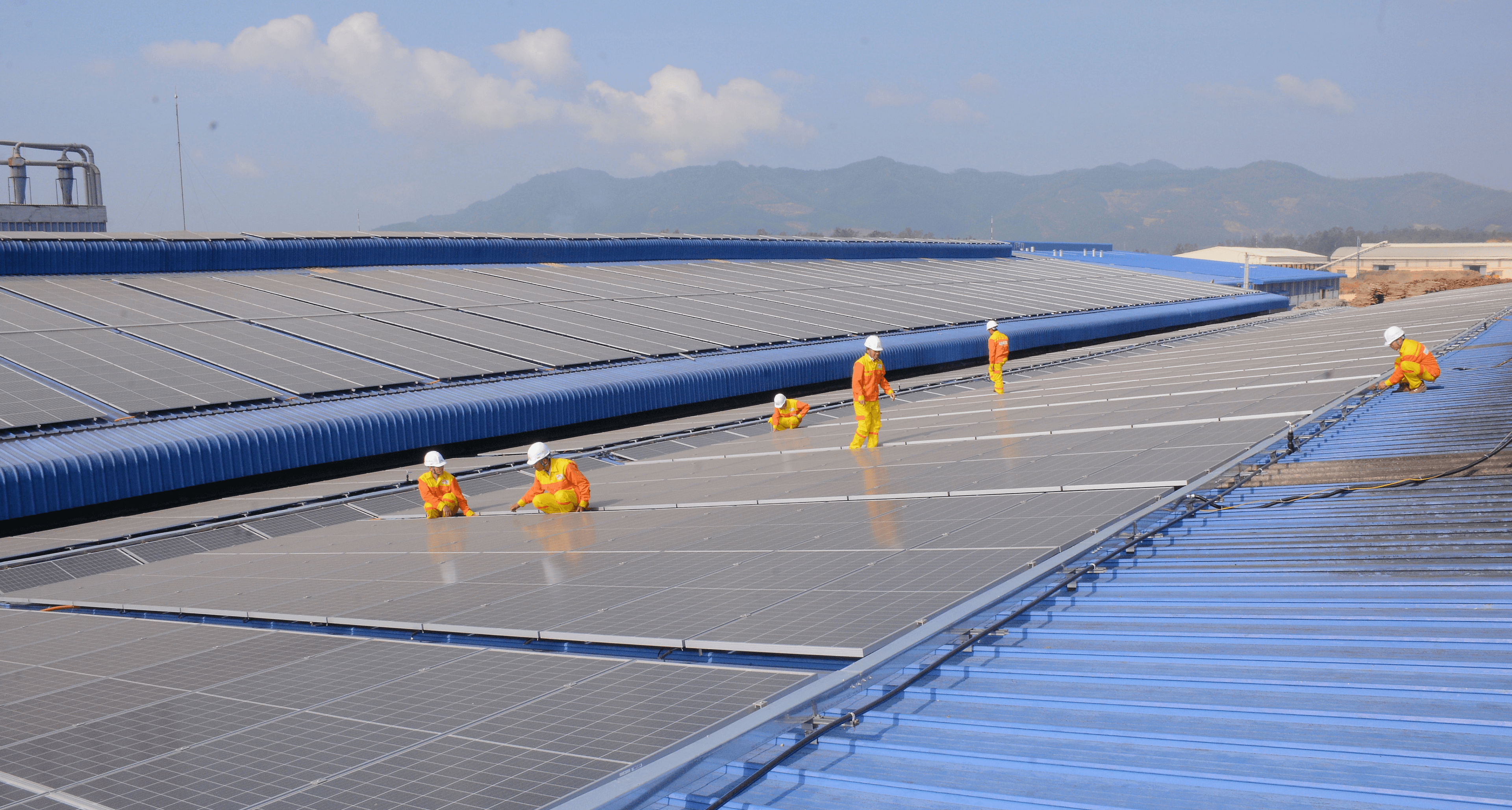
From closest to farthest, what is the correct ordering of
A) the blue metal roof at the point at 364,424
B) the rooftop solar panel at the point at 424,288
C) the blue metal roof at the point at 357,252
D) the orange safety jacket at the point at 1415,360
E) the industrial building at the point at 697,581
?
the industrial building at the point at 697,581 → the blue metal roof at the point at 364,424 → the orange safety jacket at the point at 1415,360 → the blue metal roof at the point at 357,252 → the rooftop solar panel at the point at 424,288

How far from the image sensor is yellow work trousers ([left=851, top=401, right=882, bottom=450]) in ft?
49.3

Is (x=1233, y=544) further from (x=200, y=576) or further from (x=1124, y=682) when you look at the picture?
(x=200, y=576)

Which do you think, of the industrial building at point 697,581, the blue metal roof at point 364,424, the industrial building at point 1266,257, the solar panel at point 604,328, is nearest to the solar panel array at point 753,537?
the industrial building at point 697,581

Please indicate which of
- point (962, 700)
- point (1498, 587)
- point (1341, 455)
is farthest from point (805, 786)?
point (1341, 455)

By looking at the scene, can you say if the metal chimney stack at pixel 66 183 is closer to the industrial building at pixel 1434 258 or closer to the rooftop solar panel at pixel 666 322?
the rooftop solar panel at pixel 666 322

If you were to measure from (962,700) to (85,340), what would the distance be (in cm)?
1877

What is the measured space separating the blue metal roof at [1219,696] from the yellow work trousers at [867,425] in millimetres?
7860

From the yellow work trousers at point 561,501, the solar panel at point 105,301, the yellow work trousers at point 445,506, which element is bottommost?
the yellow work trousers at point 445,506

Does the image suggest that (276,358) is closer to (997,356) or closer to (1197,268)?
(997,356)

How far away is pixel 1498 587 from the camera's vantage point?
583cm

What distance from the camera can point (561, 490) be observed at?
12.3 meters

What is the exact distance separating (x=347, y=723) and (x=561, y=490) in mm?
7284

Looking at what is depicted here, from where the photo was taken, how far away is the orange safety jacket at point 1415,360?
14241 millimetres

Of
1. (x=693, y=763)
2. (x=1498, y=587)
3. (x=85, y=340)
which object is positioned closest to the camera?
(x=693, y=763)
